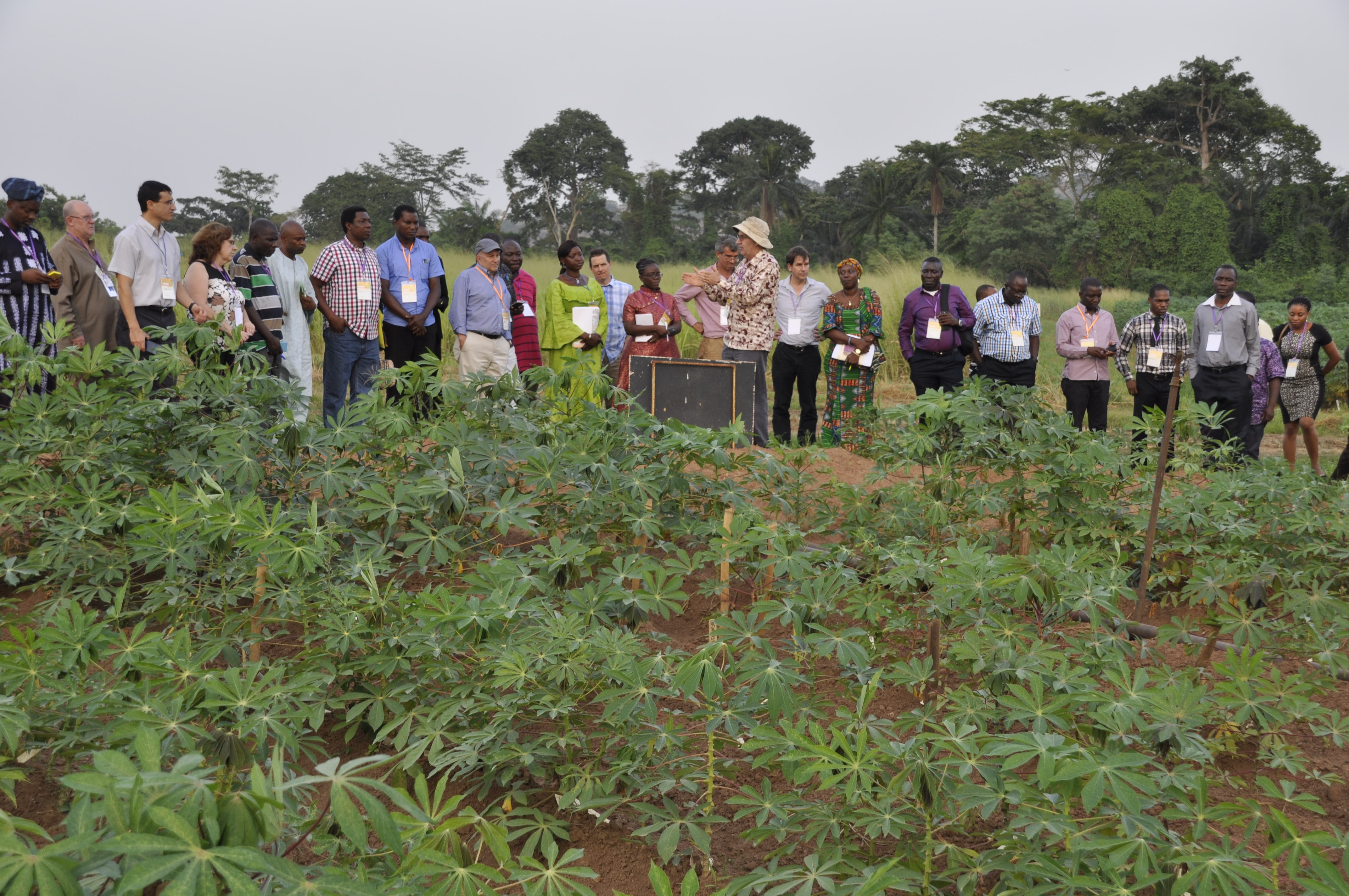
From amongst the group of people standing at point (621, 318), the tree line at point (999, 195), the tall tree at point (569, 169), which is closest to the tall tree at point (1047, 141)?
the tree line at point (999, 195)

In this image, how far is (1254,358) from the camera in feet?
20.7

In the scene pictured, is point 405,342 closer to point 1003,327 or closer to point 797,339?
point 797,339

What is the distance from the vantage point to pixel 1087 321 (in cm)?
690

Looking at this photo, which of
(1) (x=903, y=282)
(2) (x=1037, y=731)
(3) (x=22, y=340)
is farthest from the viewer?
(1) (x=903, y=282)

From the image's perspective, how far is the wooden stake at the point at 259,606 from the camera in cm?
241

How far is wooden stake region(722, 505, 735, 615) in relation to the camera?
2.59 meters

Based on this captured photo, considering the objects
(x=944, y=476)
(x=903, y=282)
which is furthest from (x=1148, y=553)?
(x=903, y=282)

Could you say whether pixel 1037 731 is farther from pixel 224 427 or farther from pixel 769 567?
pixel 224 427

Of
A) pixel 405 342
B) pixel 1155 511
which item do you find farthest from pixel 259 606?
pixel 405 342

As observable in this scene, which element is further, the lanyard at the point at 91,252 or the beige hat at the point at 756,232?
the beige hat at the point at 756,232

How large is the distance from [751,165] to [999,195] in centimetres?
908

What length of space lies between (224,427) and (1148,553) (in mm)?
2885

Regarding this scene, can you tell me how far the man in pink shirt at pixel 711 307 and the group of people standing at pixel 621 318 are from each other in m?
0.01

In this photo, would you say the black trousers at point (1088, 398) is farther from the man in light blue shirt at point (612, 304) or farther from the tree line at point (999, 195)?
the tree line at point (999, 195)
